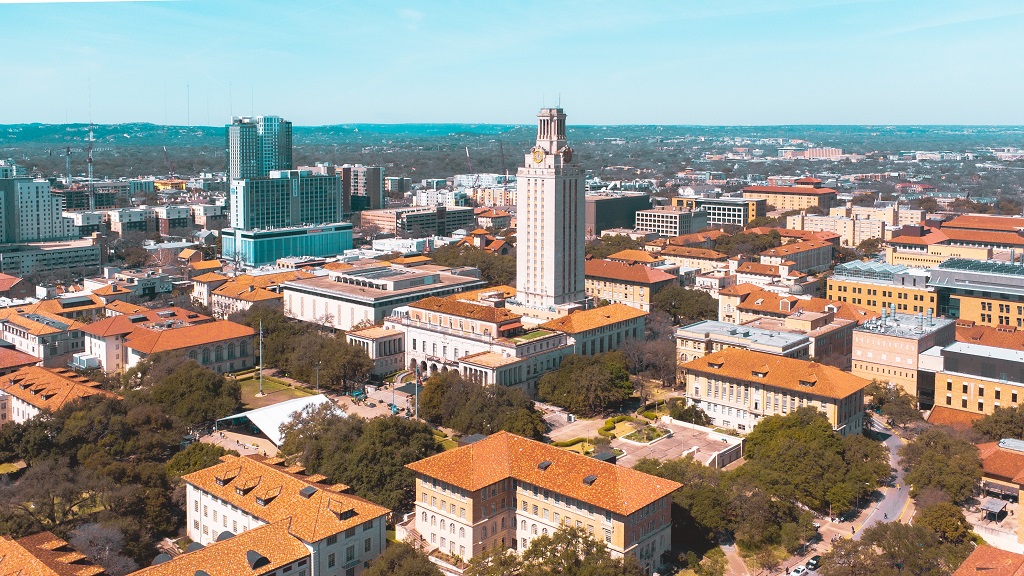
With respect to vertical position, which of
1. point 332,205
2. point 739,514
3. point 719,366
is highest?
point 332,205

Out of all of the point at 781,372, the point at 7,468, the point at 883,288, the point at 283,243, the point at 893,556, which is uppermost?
the point at 283,243

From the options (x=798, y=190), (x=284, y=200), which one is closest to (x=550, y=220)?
(x=284, y=200)

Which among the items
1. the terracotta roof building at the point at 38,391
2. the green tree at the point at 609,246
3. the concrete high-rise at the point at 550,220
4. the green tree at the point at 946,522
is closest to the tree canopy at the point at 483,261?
the green tree at the point at 609,246

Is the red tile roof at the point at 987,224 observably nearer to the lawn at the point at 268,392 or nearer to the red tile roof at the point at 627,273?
the red tile roof at the point at 627,273

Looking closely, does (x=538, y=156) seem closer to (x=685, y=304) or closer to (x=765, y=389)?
(x=685, y=304)

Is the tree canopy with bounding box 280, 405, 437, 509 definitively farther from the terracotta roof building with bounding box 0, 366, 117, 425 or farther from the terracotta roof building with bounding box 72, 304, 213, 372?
the terracotta roof building with bounding box 72, 304, 213, 372

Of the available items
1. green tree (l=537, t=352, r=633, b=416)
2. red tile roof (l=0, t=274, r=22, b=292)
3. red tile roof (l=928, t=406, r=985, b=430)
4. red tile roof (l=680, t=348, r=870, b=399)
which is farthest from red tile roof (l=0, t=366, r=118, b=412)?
red tile roof (l=928, t=406, r=985, b=430)

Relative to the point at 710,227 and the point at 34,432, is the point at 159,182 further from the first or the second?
the point at 34,432

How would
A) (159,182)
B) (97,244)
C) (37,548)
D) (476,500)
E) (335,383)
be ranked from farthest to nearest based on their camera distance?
(159,182)
(97,244)
(335,383)
(476,500)
(37,548)

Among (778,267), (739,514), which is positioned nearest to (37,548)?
(739,514)
